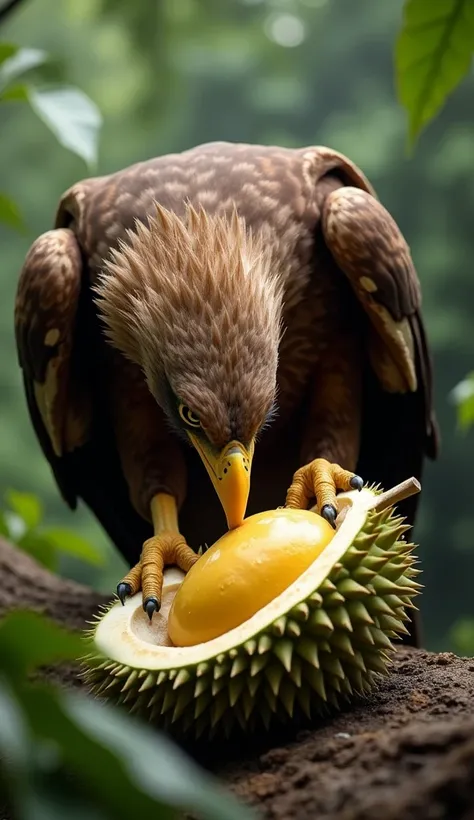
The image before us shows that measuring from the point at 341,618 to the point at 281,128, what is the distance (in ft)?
14.8

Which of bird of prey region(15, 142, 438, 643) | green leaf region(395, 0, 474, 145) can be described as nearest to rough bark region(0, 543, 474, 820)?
bird of prey region(15, 142, 438, 643)

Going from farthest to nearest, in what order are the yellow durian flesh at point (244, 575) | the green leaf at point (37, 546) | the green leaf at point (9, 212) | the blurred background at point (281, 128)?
the blurred background at point (281, 128), the green leaf at point (37, 546), the green leaf at point (9, 212), the yellow durian flesh at point (244, 575)

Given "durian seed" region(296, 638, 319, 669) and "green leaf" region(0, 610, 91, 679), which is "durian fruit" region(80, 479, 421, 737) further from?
"green leaf" region(0, 610, 91, 679)

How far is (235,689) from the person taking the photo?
A: 57.6 inches

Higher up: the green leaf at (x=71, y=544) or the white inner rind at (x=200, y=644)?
the white inner rind at (x=200, y=644)

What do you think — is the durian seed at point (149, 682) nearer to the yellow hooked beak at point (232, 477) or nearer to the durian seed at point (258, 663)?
the durian seed at point (258, 663)

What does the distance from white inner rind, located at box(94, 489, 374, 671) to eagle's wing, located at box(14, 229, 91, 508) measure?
80 centimetres

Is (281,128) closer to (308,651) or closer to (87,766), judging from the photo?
(308,651)

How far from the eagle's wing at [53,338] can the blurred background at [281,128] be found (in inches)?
109

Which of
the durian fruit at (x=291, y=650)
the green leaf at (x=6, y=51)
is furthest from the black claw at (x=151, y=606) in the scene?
the green leaf at (x=6, y=51)

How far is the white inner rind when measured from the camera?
1.47 metres

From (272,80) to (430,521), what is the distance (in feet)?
9.33

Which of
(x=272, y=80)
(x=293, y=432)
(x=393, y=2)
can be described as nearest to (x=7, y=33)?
(x=272, y=80)

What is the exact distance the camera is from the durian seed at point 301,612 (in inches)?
57.0
